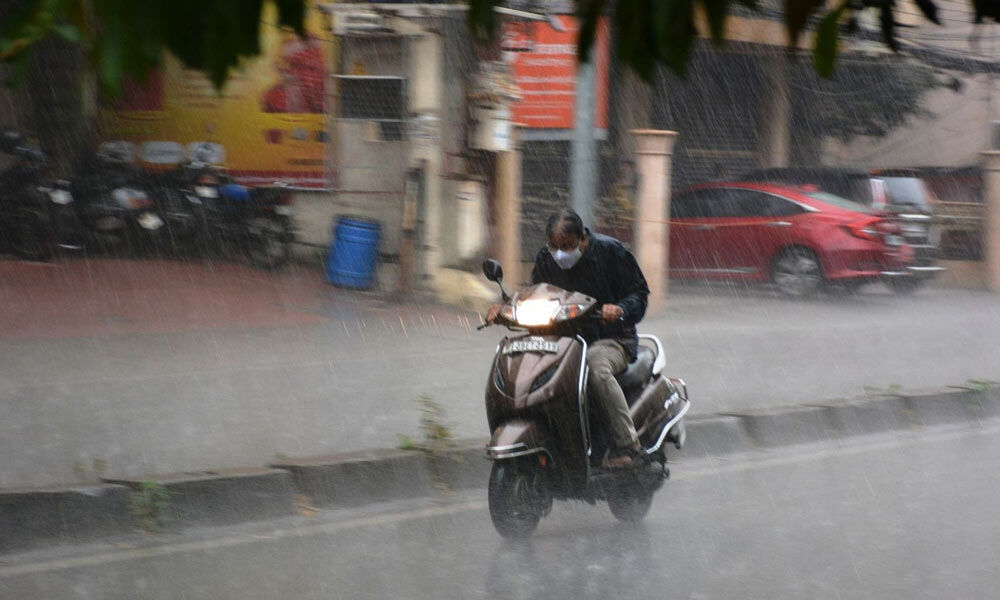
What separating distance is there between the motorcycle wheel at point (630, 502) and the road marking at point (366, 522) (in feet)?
2.44

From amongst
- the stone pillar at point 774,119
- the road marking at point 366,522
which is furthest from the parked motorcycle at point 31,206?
the stone pillar at point 774,119

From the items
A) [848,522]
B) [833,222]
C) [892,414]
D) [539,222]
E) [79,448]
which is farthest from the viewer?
[539,222]

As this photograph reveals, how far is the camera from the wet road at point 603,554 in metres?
5.20

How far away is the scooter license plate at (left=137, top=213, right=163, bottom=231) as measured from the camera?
50.0ft

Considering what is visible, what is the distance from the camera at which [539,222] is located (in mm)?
17344

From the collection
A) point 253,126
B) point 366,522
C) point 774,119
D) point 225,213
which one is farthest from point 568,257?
point 774,119

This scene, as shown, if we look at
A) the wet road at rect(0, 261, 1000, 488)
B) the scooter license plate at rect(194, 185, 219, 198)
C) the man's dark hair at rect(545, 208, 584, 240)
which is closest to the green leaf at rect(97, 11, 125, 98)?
the man's dark hair at rect(545, 208, 584, 240)

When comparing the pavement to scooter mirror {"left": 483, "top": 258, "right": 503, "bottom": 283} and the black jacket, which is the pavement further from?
the black jacket

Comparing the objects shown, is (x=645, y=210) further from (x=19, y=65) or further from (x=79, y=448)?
(x=19, y=65)

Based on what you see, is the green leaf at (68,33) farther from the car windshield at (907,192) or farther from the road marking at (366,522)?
the car windshield at (907,192)

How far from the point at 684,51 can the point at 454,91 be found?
11918mm

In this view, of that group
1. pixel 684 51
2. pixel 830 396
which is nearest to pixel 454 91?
pixel 830 396

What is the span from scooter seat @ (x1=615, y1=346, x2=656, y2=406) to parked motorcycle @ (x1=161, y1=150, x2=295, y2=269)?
9436 millimetres

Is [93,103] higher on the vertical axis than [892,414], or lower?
higher
